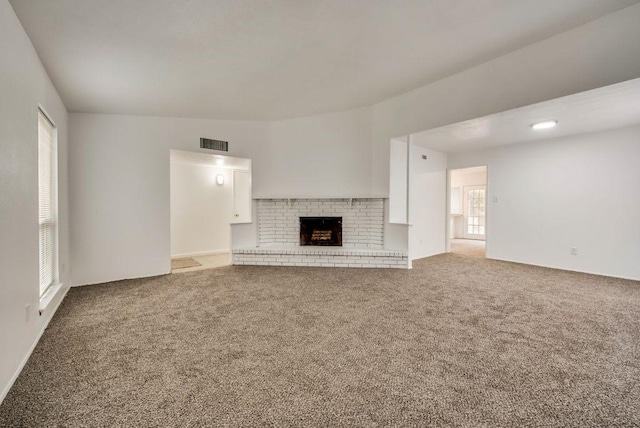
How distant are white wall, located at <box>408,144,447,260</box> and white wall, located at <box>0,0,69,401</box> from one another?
210 inches

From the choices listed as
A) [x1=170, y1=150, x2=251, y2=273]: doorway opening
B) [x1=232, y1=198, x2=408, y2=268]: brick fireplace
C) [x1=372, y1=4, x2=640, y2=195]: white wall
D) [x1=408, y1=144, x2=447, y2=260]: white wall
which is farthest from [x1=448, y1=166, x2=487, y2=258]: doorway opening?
[x1=170, y1=150, x2=251, y2=273]: doorway opening

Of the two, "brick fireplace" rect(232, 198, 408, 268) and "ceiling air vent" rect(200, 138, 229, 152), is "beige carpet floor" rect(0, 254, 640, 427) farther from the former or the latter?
"ceiling air vent" rect(200, 138, 229, 152)

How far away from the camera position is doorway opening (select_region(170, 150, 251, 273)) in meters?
6.03

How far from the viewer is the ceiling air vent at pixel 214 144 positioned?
4.86 meters

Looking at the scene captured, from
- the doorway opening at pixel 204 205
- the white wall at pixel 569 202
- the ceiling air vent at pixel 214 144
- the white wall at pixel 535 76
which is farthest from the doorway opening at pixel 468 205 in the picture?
the ceiling air vent at pixel 214 144

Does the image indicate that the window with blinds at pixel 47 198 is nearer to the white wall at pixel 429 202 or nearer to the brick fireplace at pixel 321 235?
the brick fireplace at pixel 321 235

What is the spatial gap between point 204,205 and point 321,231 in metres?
3.00

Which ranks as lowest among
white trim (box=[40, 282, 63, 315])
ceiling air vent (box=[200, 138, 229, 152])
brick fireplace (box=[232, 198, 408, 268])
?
white trim (box=[40, 282, 63, 315])

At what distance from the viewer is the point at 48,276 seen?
3.18 m

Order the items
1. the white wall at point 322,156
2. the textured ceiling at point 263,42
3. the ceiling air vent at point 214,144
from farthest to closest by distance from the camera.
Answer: the white wall at point 322,156 < the ceiling air vent at point 214,144 < the textured ceiling at point 263,42

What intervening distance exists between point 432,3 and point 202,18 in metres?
1.87

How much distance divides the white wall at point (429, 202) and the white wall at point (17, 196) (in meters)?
5.34

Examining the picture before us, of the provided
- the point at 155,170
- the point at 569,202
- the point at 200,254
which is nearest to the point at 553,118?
the point at 569,202

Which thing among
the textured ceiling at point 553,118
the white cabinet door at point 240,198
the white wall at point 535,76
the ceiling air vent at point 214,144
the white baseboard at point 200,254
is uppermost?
the white wall at point 535,76
